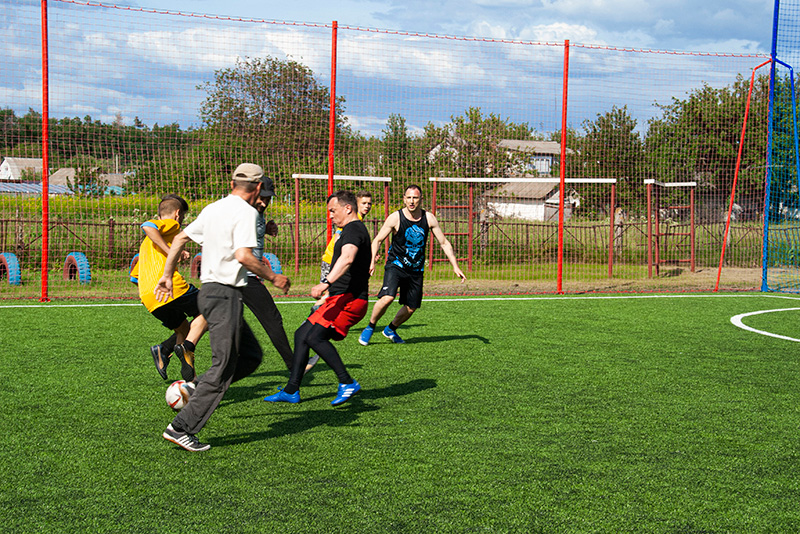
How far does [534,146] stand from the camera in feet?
52.1

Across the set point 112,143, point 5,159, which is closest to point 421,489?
point 112,143

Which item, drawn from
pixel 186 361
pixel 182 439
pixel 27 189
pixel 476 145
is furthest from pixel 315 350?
pixel 476 145

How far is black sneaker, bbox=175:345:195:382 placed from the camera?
234 inches

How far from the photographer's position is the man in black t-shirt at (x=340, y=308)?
5699 mm

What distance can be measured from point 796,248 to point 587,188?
4.94m

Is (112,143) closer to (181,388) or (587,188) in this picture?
(181,388)

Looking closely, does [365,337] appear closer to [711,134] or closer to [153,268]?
[153,268]

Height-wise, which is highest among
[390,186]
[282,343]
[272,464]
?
[390,186]

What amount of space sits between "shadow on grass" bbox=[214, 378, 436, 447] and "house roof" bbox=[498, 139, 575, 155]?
931 centimetres

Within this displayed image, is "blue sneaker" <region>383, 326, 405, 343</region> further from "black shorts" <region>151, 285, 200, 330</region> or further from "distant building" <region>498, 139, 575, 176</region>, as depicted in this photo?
"distant building" <region>498, 139, 575, 176</region>

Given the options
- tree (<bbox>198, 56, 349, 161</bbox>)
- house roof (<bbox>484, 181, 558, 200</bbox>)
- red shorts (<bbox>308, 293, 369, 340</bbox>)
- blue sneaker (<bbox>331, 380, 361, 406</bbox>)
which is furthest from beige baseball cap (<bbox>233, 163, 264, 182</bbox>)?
house roof (<bbox>484, 181, 558, 200</bbox>)

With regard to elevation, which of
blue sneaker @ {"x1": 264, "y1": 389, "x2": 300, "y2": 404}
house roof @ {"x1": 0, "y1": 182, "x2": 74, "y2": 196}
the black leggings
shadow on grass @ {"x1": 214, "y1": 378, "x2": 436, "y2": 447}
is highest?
house roof @ {"x1": 0, "y1": 182, "x2": 74, "y2": 196}

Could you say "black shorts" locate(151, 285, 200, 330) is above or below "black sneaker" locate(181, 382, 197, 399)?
above

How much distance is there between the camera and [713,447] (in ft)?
15.8
